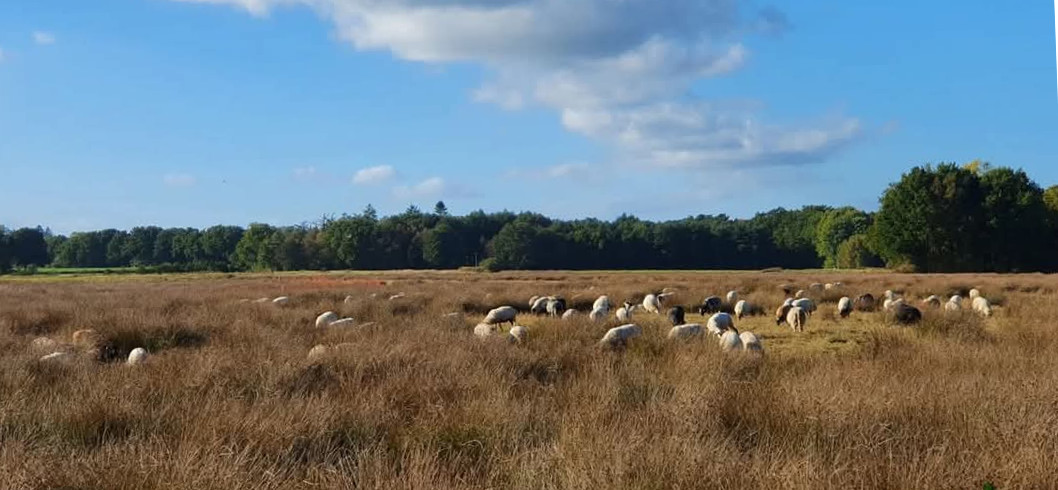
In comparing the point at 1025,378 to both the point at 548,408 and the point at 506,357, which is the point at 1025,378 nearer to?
the point at 548,408

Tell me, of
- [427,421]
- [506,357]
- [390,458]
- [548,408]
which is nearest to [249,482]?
[390,458]

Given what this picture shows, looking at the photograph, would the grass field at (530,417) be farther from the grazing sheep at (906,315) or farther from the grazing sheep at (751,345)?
the grazing sheep at (906,315)

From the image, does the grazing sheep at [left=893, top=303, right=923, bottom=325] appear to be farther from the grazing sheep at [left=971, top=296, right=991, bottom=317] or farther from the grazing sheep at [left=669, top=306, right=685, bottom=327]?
the grazing sheep at [left=669, top=306, right=685, bottom=327]

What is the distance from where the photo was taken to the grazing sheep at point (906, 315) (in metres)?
16.6

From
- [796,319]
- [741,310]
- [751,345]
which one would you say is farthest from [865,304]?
[751,345]

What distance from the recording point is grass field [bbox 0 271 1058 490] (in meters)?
4.59

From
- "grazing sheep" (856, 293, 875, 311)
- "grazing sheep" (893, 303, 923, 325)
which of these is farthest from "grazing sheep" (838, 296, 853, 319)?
"grazing sheep" (893, 303, 923, 325)

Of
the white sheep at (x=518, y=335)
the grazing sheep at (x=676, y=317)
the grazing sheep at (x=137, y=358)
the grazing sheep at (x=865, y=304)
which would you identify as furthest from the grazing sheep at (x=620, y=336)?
the grazing sheep at (x=865, y=304)

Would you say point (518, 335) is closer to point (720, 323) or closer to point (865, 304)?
point (720, 323)

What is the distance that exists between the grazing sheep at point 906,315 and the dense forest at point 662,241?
42601mm

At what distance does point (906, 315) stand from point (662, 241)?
7952 centimetres

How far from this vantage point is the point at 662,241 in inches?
3787

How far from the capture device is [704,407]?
20.2ft

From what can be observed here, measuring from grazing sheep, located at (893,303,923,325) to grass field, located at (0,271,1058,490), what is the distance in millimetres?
5658
